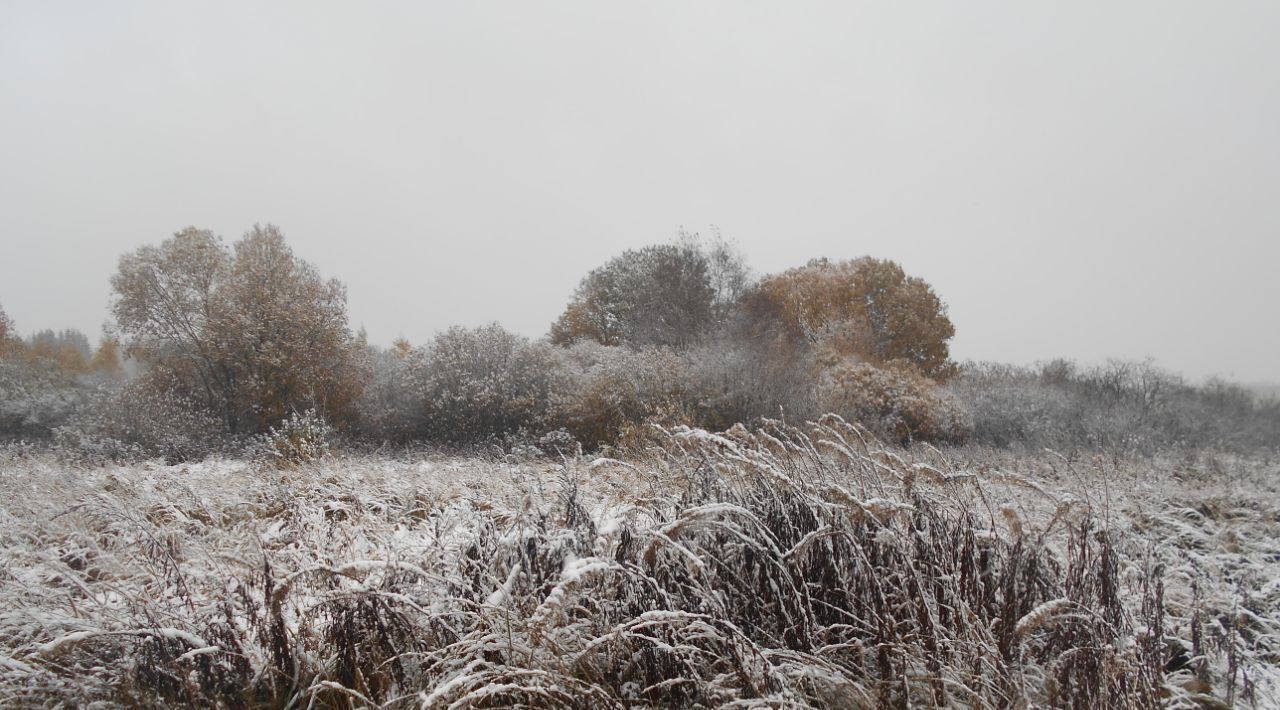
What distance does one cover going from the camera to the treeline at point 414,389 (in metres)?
12.1

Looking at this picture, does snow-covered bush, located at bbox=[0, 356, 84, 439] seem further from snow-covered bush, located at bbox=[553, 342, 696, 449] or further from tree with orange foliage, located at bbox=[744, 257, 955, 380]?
tree with orange foliage, located at bbox=[744, 257, 955, 380]

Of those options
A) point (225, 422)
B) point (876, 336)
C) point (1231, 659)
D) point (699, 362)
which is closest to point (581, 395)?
point (699, 362)

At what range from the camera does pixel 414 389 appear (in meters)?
13.6

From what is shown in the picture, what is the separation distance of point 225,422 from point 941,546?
Answer: 14316mm

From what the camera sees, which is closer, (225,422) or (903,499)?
(903,499)

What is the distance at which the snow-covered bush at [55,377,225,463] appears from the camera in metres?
11.8

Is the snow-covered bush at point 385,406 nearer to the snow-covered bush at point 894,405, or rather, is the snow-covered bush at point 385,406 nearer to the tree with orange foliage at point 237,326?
the tree with orange foliage at point 237,326

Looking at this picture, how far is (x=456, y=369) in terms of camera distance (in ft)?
45.0

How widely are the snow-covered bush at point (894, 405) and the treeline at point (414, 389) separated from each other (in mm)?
35

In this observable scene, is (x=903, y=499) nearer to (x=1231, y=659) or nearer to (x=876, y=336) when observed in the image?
(x=1231, y=659)

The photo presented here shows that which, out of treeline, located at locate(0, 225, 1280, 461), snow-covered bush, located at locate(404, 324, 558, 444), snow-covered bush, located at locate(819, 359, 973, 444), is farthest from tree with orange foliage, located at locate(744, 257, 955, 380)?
snow-covered bush, located at locate(404, 324, 558, 444)

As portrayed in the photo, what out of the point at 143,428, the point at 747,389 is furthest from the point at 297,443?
the point at 747,389

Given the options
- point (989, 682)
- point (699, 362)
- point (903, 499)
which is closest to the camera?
point (989, 682)

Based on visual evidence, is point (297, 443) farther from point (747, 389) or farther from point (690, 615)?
point (690, 615)
